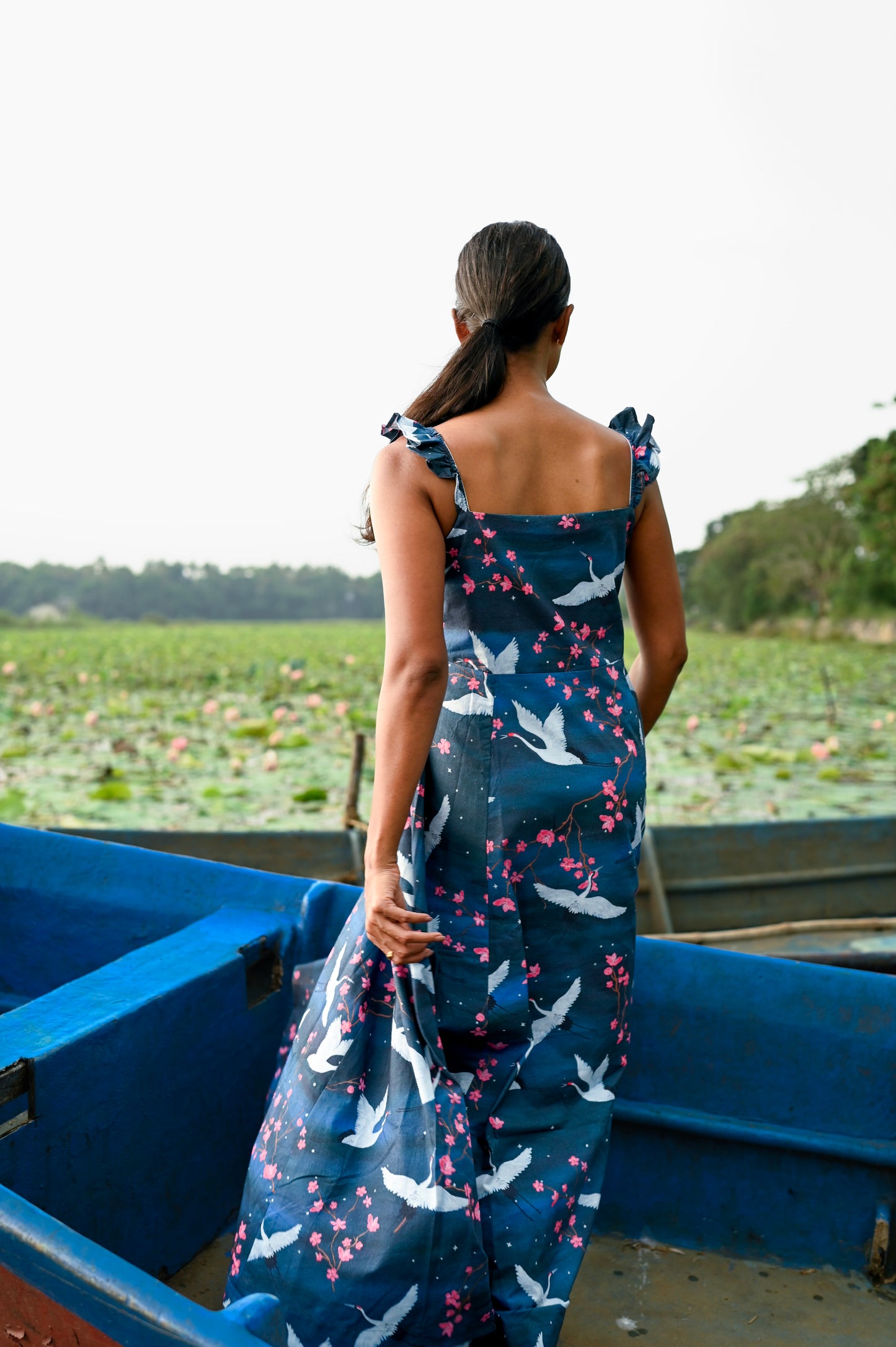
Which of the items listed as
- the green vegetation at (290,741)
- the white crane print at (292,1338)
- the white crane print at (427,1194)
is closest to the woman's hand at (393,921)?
the white crane print at (427,1194)

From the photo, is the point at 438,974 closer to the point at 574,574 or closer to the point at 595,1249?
the point at 574,574

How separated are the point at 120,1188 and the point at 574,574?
3.47 ft

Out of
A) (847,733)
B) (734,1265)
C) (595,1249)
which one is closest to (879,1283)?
(734,1265)

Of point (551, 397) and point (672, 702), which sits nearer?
point (551, 397)

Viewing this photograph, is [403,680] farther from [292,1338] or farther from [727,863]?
[727,863]

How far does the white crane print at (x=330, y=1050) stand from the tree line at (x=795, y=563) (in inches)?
702

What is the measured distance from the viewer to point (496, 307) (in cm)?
126

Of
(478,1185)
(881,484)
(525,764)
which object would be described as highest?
(881,484)

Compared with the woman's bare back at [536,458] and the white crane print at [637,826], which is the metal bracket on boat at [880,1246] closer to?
the white crane print at [637,826]

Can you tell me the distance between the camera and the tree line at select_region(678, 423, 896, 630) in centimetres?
1997

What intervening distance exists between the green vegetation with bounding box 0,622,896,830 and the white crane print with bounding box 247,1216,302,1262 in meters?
3.70

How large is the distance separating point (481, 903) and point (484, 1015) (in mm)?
131

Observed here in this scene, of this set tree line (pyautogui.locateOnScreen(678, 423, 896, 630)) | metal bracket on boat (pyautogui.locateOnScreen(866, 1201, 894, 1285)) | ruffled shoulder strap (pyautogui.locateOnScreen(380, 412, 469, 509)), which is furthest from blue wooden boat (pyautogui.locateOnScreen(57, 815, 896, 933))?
tree line (pyautogui.locateOnScreen(678, 423, 896, 630))

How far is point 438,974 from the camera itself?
1.23m
